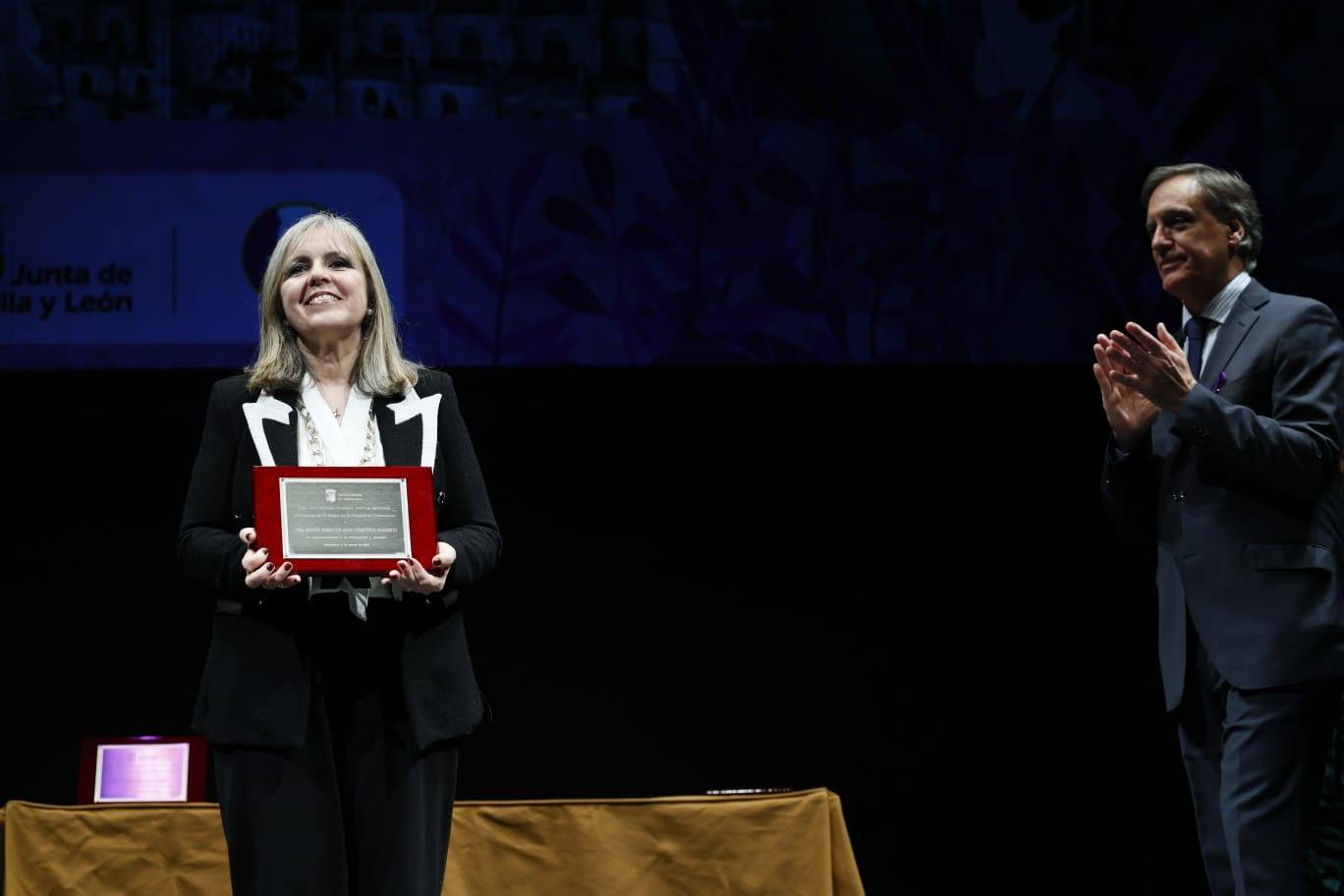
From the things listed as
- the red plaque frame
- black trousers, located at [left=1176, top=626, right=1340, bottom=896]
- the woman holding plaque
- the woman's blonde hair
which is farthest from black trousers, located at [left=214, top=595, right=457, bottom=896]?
black trousers, located at [left=1176, top=626, right=1340, bottom=896]

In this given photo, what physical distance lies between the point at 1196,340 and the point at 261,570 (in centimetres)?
164

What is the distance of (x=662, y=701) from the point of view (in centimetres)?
395

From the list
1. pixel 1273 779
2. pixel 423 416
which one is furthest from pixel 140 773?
pixel 1273 779

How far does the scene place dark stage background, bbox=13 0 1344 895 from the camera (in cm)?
373

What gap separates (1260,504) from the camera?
7.87 ft

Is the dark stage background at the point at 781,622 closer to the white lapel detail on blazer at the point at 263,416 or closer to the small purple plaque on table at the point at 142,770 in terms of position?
the small purple plaque on table at the point at 142,770

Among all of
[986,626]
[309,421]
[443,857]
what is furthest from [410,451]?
[986,626]

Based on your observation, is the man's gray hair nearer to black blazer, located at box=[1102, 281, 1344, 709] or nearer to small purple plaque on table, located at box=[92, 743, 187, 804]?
black blazer, located at box=[1102, 281, 1344, 709]

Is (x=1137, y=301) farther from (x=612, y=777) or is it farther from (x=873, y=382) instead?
(x=612, y=777)

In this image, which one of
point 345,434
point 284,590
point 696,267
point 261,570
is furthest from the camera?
point 696,267

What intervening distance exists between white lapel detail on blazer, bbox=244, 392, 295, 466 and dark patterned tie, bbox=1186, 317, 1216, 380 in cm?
153

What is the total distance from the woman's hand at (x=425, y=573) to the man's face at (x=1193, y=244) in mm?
1344

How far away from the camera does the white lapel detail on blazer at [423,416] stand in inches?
82.8

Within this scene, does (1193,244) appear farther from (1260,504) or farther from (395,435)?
(395,435)
